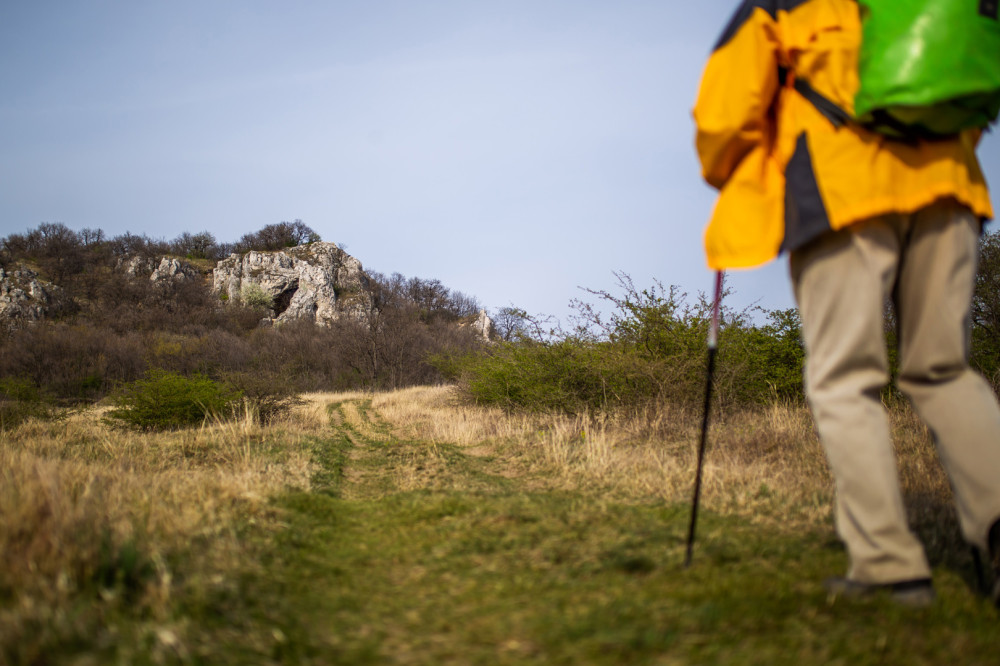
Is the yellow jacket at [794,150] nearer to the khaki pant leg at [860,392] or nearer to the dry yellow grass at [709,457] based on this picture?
the khaki pant leg at [860,392]

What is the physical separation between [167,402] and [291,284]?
154 ft

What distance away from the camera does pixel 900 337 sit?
192 centimetres

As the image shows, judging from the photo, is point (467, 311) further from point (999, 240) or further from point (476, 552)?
point (476, 552)

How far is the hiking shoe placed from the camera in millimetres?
1674

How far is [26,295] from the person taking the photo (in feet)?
120

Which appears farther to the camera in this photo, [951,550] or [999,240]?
[999,240]

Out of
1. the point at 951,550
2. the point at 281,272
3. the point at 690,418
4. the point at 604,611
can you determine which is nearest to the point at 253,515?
the point at 604,611

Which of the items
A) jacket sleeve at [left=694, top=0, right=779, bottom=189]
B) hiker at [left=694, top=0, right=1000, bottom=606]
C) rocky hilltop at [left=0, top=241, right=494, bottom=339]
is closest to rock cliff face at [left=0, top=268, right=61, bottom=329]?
rocky hilltop at [left=0, top=241, right=494, bottom=339]

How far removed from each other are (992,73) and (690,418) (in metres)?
5.79

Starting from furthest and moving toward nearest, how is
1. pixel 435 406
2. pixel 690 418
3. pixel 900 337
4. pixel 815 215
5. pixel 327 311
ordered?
1. pixel 327 311
2. pixel 435 406
3. pixel 690 418
4. pixel 900 337
5. pixel 815 215

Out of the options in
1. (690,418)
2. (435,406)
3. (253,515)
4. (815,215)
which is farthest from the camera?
(435,406)

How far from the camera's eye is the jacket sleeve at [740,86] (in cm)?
193

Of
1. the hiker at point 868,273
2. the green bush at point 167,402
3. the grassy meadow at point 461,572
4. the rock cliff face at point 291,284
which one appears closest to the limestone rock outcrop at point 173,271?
the rock cliff face at point 291,284

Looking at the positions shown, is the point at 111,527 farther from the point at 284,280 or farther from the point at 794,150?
the point at 284,280
